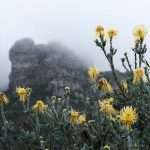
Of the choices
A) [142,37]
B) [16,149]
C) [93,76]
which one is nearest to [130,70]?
[142,37]

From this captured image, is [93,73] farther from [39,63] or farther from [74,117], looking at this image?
[39,63]

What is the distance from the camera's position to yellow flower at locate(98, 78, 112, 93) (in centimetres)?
733

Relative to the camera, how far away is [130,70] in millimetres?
6777

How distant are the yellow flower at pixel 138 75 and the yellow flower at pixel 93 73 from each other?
1.01 meters

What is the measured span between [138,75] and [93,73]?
45.9 inches

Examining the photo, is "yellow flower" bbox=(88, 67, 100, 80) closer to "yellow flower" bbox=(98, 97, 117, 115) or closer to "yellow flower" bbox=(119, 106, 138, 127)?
"yellow flower" bbox=(98, 97, 117, 115)

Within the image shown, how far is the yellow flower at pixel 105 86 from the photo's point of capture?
289 inches

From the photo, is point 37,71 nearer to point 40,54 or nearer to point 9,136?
point 40,54

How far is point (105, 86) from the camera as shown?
24.2ft

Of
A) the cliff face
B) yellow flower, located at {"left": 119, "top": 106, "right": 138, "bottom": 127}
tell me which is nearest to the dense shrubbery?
yellow flower, located at {"left": 119, "top": 106, "right": 138, "bottom": 127}

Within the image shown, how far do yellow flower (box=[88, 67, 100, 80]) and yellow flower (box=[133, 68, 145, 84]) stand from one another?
1007 millimetres

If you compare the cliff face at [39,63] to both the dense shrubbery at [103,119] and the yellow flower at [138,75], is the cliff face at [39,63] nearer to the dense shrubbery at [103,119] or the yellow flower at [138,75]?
the dense shrubbery at [103,119]

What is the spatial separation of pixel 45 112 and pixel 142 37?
145 centimetres

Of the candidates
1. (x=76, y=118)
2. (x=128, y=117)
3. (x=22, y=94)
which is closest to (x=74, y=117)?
(x=76, y=118)
